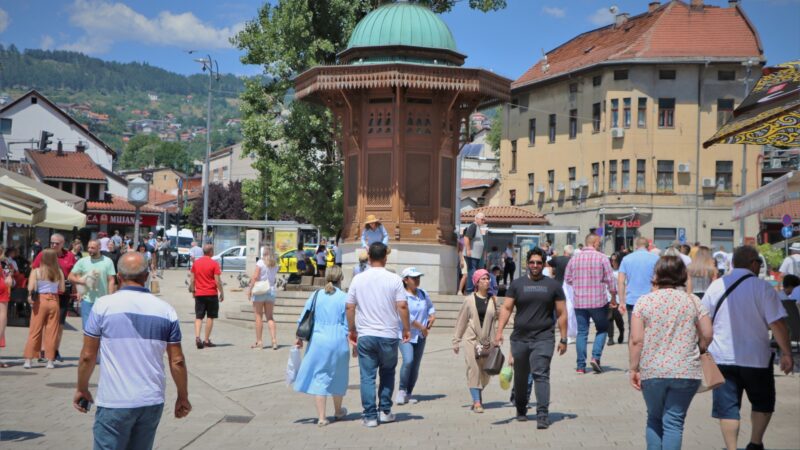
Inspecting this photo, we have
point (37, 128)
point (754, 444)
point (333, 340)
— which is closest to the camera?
point (754, 444)

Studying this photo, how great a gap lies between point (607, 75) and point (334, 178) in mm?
24842

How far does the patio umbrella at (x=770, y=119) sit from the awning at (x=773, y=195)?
38 cm

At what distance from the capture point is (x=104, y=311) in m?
6.49

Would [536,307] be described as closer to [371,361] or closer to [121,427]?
[371,361]

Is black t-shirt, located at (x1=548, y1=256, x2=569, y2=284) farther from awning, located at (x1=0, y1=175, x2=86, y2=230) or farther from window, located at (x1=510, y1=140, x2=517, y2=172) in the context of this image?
window, located at (x1=510, y1=140, x2=517, y2=172)

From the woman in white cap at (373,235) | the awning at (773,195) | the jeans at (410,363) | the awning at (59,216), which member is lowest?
the jeans at (410,363)

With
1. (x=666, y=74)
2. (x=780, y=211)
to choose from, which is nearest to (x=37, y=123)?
(x=666, y=74)

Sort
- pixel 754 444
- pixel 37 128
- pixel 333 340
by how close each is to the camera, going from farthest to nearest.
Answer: pixel 37 128
pixel 333 340
pixel 754 444

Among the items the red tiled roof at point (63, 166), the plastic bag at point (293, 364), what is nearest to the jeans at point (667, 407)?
the plastic bag at point (293, 364)

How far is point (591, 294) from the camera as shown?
14.8 meters

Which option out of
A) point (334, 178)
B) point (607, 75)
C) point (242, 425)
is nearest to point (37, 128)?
point (607, 75)

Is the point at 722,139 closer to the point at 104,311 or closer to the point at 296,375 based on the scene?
the point at 296,375

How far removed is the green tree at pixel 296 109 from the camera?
109ft

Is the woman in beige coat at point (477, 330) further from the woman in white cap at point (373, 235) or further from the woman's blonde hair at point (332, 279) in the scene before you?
the woman in white cap at point (373, 235)
